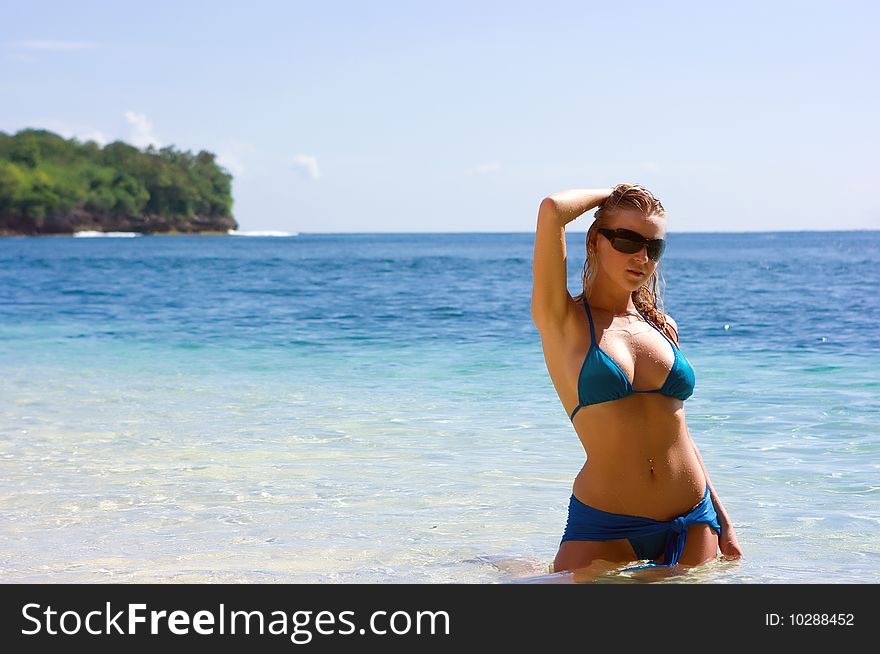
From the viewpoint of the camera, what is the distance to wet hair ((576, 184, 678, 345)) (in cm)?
384

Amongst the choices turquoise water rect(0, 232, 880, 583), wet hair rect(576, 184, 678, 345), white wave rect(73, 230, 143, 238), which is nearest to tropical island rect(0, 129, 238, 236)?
white wave rect(73, 230, 143, 238)

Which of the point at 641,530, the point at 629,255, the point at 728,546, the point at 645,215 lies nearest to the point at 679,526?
the point at 641,530

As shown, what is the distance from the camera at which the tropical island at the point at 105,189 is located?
137 metres

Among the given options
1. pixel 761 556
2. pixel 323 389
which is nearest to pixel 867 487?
pixel 761 556

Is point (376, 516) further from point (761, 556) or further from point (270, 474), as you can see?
point (761, 556)

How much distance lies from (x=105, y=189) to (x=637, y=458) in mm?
156352

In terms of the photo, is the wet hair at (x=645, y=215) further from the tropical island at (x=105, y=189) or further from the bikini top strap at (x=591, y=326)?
the tropical island at (x=105, y=189)

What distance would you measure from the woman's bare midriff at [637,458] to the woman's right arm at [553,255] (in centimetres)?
37

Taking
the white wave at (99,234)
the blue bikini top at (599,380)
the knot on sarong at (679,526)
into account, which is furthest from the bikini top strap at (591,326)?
the white wave at (99,234)

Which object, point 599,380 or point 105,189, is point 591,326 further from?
point 105,189

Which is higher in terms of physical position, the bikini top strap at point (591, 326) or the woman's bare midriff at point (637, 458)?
the bikini top strap at point (591, 326)

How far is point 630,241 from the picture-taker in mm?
3799

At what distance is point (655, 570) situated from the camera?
3.83 meters

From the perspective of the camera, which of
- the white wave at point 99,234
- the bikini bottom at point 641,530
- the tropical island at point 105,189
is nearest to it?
the bikini bottom at point 641,530
